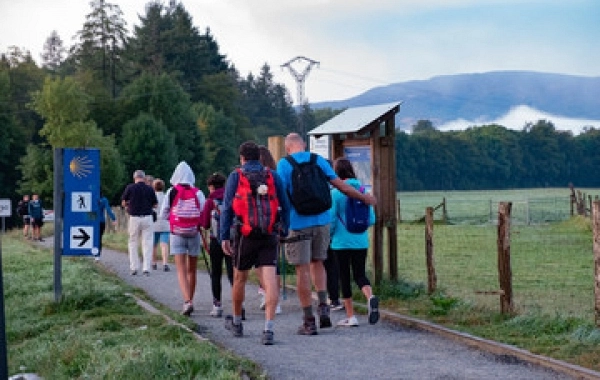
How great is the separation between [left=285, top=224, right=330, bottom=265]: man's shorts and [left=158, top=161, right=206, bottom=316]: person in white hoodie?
2.41 m

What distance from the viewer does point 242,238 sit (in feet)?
33.9

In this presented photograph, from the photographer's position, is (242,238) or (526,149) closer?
(242,238)

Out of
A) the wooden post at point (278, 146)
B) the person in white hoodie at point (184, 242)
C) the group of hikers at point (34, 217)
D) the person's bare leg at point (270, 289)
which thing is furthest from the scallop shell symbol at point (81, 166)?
the group of hikers at point (34, 217)

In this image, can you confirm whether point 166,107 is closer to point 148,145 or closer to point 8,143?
point 148,145

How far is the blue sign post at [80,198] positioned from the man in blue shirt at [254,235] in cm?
315

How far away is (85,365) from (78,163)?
16.0ft

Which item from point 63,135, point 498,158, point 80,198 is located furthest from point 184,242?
point 498,158

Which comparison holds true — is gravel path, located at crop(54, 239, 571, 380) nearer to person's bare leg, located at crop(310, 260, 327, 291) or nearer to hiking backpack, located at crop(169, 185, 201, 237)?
person's bare leg, located at crop(310, 260, 327, 291)

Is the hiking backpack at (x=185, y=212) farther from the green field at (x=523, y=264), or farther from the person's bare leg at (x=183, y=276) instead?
the green field at (x=523, y=264)

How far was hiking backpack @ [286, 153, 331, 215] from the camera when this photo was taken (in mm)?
10719

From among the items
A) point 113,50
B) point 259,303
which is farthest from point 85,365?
point 113,50

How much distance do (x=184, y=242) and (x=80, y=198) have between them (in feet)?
4.64

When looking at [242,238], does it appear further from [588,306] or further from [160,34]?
[160,34]

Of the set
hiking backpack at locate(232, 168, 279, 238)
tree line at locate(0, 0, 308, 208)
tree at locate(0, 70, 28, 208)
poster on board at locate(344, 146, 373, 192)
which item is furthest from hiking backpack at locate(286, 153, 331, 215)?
tree at locate(0, 70, 28, 208)
